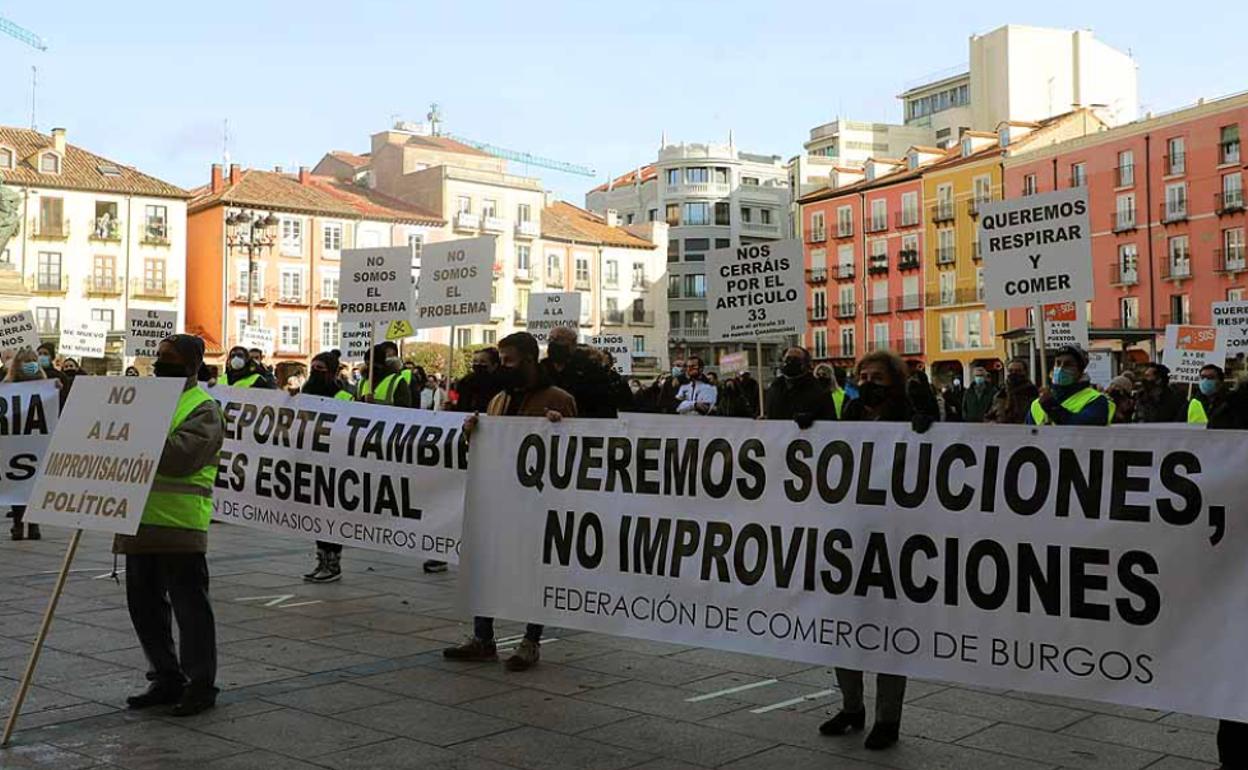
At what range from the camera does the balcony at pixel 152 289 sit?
2520 inches

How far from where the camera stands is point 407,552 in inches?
330

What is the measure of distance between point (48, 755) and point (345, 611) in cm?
373

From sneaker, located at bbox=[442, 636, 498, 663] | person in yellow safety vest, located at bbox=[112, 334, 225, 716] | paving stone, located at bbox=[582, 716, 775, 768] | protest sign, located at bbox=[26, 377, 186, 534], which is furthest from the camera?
sneaker, located at bbox=[442, 636, 498, 663]

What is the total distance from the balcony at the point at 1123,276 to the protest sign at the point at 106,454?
59920mm

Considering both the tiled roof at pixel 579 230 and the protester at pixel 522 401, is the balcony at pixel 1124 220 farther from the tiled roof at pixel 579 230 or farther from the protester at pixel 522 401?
the protester at pixel 522 401

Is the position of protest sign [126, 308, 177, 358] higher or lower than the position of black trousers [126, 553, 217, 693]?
higher

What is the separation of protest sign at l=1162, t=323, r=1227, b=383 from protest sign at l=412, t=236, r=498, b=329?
935cm

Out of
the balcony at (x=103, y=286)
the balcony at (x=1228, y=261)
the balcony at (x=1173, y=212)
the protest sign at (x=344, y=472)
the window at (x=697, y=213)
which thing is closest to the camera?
the protest sign at (x=344, y=472)

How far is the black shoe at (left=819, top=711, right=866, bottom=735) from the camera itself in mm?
5953

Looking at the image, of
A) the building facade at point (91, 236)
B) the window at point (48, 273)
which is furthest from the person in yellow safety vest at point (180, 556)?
the window at point (48, 273)

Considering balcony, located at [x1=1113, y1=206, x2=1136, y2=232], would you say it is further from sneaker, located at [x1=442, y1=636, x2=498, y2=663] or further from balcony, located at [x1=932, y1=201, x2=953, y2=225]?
sneaker, located at [x1=442, y1=636, x2=498, y2=663]


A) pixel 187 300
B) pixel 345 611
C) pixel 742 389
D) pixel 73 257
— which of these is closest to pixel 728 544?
pixel 345 611

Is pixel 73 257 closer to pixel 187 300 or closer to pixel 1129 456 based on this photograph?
pixel 187 300

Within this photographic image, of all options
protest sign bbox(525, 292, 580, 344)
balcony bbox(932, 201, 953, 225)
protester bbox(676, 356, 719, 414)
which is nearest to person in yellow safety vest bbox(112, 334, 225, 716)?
protester bbox(676, 356, 719, 414)
